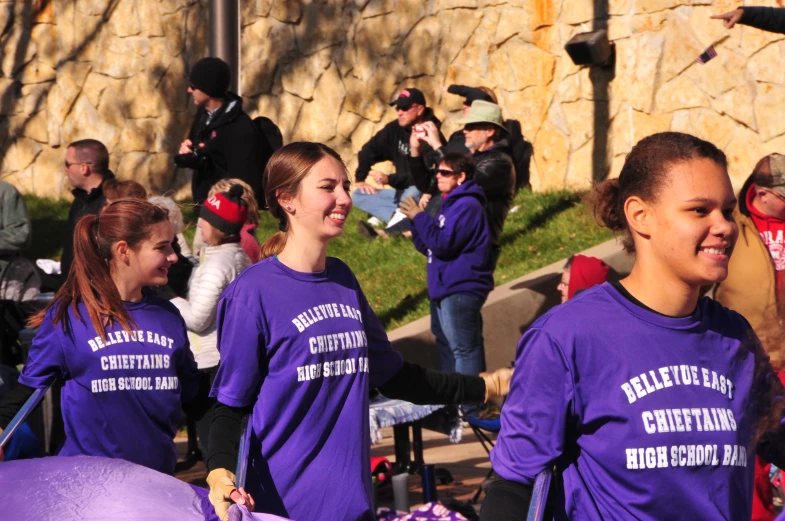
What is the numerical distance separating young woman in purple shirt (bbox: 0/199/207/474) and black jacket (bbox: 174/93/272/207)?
366 centimetres

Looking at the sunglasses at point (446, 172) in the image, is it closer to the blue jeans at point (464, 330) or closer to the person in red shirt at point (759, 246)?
the blue jeans at point (464, 330)

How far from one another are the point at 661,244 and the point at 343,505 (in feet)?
4.61

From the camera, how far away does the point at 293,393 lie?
3.49m

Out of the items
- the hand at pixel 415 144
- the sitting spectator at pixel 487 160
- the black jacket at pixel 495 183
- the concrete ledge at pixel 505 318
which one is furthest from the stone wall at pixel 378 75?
the black jacket at pixel 495 183

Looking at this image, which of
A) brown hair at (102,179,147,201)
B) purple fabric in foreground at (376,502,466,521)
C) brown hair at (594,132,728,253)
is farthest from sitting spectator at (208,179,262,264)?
brown hair at (594,132,728,253)

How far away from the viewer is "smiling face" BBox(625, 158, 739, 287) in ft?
8.31

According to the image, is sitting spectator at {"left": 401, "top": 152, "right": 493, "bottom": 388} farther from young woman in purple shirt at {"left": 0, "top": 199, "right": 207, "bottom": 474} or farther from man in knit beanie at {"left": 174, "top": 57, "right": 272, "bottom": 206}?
young woman in purple shirt at {"left": 0, "top": 199, "right": 207, "bottom": 474}

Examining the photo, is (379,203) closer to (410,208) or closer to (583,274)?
(410,208)

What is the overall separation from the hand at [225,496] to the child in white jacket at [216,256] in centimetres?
305

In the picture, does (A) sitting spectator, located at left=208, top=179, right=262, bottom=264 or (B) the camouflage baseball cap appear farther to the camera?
(A) sitting spectator, located at left=208, top=179, right=262, bottom=264

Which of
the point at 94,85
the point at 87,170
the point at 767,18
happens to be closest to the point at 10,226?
the point at 87,170

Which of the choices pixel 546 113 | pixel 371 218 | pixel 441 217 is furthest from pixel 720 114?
pixel 441 217

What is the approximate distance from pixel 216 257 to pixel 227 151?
2.25 m

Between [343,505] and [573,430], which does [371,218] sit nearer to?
[343,505]
